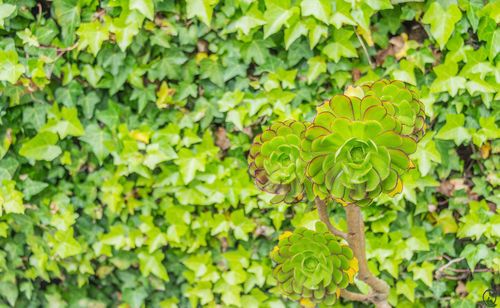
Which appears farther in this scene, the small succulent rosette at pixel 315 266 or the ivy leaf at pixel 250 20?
the ivy leaf at pixel 250 20

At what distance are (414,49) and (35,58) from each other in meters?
1.27

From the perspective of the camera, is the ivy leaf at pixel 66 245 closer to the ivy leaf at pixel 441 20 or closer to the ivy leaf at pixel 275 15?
the ivy leaf at pixel 275 15

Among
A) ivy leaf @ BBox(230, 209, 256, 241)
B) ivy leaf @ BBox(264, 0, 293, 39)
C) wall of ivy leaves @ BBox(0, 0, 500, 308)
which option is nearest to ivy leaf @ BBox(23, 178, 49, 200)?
wall of ivy leaves @ BBox(0, 0, 500, 308)

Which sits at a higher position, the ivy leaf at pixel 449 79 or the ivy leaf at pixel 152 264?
the ivy leaf at pixel 449 79

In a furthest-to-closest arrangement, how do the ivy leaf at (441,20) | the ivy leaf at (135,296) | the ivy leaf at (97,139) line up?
the ivy leaf at (135,296), the ivy leaf at (97,139), the ivy leaf at (441,20)

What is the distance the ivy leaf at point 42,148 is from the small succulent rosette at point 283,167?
1.09 metres

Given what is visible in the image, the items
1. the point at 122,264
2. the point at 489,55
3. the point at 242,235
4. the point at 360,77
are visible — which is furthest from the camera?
the point at 122,264

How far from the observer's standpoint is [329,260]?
821 millimetres

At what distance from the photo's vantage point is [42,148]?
1.57 meters

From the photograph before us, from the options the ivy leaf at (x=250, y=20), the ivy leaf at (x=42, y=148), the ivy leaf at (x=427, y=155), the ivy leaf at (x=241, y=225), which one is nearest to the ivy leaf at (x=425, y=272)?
the ivy leaf at (x=427, y=155)

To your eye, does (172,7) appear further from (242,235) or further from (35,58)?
(242,235)

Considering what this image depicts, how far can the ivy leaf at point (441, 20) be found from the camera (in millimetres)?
1309

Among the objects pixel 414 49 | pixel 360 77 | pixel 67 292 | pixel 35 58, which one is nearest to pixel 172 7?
pixel 35 58

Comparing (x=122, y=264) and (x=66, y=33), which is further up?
(x=66, y=33)
